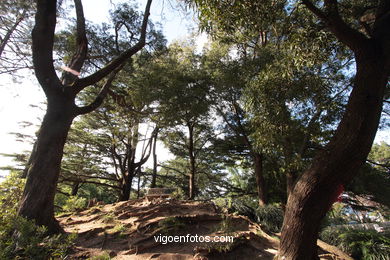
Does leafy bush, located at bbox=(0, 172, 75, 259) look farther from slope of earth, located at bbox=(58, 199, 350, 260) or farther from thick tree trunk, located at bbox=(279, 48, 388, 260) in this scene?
thick tree trunk, located at bbox=(279, 48, 388, 260)

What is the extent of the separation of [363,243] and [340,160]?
2.74 metres

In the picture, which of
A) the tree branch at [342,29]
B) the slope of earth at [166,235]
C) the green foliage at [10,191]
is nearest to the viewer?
the tree branch at [342,29]

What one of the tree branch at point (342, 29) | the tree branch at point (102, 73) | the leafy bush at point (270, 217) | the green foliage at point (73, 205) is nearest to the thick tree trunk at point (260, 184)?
the leafy bush at point (270, 217)

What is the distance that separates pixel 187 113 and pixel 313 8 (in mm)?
6828

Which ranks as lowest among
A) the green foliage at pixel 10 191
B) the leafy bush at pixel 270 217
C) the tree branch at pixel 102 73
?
the leafy bush at pixel 270 217

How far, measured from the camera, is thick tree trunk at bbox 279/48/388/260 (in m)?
2.27

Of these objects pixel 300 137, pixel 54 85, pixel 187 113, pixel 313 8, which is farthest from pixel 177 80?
pixel 313 8

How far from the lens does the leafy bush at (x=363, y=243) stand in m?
3.38

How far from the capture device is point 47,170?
3471 millimetres

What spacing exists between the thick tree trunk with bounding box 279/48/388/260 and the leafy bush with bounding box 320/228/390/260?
220cm

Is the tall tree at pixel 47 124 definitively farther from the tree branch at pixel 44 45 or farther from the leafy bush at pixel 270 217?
the leafy bush at pixel 270 217

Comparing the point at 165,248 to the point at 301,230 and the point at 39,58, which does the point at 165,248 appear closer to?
the point at 301,230

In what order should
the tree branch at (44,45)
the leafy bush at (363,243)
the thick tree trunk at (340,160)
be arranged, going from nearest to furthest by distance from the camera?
the thick tree trunk at (340,160) → the leafy bush at (363,243) → the tree branch at (44,45)

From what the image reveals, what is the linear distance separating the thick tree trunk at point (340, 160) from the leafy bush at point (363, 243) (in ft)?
7.22
